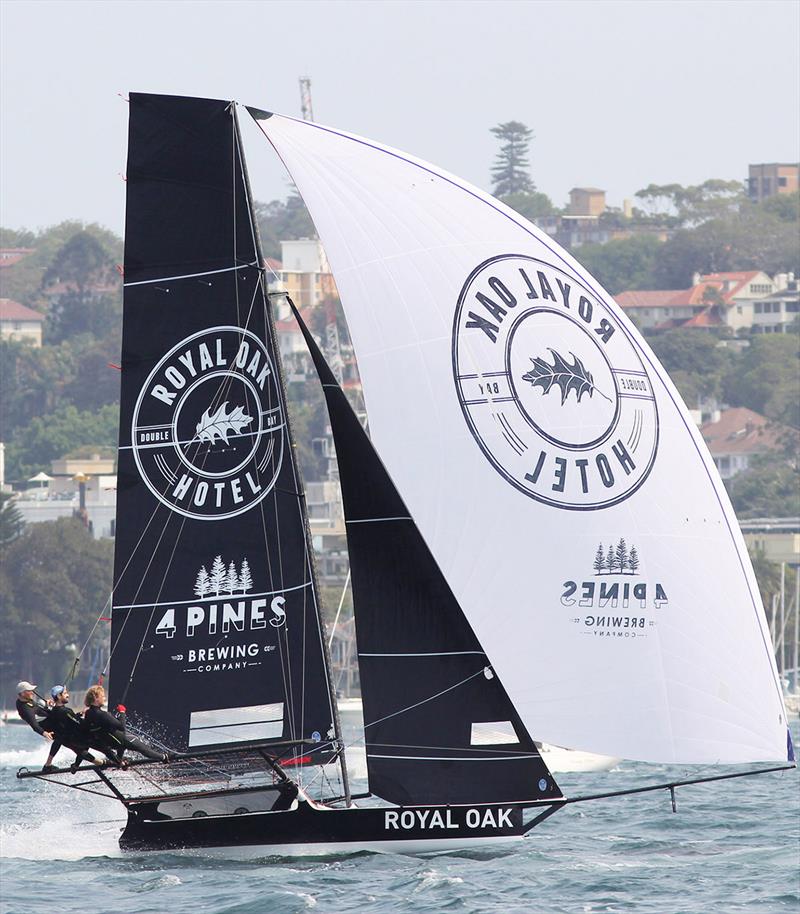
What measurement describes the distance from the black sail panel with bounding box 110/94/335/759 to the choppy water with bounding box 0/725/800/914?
1.09 metres

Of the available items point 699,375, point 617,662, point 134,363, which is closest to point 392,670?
point 617,662

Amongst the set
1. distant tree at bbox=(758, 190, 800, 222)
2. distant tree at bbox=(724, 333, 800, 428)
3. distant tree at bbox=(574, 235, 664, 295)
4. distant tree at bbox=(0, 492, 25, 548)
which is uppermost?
distant tree at bbox=(758, 190, 800, 222)

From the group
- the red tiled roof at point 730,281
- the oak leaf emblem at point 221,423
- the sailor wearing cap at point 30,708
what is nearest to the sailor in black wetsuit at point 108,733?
the sailor wearing cap at point 30,708

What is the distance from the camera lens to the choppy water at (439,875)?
14.2m

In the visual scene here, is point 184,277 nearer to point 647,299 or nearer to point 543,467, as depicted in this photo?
point 543,467

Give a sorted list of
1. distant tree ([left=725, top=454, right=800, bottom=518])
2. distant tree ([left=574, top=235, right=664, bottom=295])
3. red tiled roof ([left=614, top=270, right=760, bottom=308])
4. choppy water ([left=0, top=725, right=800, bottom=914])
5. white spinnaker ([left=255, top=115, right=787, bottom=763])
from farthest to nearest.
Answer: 1. distant tree ([left=574, top=235, right=664, bottom=295])
2. red tiled roof ([left=614, top=270, right=760, bottom=308])
3. distant tree ([left=725, top=454, right=800, bottom=518])
4. white spinnaker ([left=255, top=115, right=787, bottom=763])
5. choppy water ([left=0, top=725, right=800, bottom=914])

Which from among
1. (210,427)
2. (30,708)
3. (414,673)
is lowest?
(30,708)

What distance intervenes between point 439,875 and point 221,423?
11.7ft

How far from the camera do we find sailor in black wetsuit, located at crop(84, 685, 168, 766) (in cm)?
1503

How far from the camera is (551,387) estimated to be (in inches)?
600

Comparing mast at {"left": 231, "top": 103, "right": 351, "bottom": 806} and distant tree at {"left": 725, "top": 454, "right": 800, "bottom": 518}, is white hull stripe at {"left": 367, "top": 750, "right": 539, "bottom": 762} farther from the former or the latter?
distant tree at {"left": 725, "top": 454, "right": 800, "bottom": 518}

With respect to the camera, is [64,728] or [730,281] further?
[730,281]

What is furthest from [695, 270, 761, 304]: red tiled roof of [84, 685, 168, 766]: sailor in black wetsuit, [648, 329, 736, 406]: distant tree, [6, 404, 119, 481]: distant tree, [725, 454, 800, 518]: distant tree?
[84, 685, 168, 766]: sailor in black wetsuit

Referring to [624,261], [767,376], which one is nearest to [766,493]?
[767,376]
